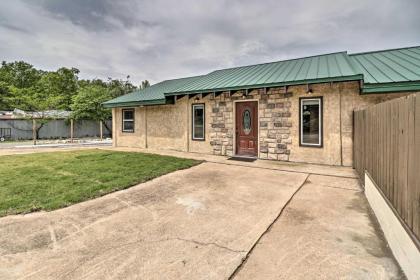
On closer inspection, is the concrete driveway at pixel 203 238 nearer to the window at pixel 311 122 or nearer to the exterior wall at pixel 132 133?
the window at pixel 311 122

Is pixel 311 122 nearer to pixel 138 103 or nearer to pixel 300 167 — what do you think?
pixel 300 167

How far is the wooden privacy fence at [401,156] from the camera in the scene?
1.99m

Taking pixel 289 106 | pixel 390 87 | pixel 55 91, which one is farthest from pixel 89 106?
pixel 390 87

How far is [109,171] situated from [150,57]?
1499 cm

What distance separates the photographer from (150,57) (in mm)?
19078

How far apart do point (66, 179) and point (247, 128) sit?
21.1 ft

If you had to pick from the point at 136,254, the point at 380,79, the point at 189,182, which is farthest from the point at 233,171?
the point at 380,79

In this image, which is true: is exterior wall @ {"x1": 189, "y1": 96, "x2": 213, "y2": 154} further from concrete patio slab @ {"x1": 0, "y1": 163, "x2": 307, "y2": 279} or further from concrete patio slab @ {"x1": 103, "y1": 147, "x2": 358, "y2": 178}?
concrete patio slab @ {"x1": 0, "y1": 163, "x2": 307, "y2": 279}

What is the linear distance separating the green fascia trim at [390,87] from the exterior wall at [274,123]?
64 cm

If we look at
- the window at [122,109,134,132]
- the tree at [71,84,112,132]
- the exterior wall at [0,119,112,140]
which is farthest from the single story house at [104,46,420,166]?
the exterior wall at [0,119,112,140]

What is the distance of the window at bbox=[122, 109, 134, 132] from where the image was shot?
13.0m

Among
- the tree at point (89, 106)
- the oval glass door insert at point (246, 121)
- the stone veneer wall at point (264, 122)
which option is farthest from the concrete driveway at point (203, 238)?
the tree at point (89, 106)

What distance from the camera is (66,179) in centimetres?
578

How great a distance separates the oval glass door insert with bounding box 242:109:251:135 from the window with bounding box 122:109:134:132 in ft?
23.0
